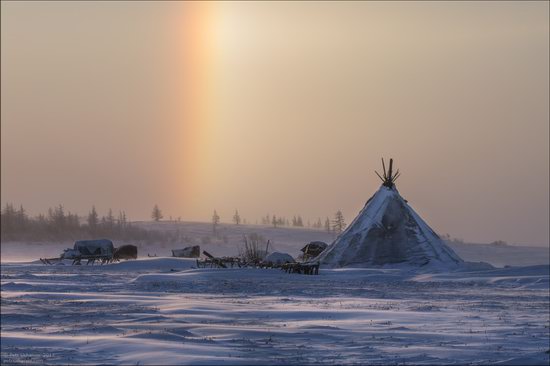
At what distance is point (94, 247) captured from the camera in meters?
62.7

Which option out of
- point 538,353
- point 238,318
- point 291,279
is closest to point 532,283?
point 291,279

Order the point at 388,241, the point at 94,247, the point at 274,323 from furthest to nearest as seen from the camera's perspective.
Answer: the point at 94,247, the point at 388,241, the point at 274,323

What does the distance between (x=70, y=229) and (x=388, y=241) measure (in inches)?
1369

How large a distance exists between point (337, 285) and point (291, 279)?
188 inches

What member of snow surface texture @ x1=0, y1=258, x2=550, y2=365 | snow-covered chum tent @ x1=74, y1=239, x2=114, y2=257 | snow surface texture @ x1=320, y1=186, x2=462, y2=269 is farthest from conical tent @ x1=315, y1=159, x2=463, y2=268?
snow-covered chum tent @ x1=74, y1=239, x2=114, y2=257

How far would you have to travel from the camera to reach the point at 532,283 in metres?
34.2

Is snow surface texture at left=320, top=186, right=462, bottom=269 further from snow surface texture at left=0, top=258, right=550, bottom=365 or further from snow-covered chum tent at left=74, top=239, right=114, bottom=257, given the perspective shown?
snow-covered chum tent at left=74, top=239, right=114, bottom=257

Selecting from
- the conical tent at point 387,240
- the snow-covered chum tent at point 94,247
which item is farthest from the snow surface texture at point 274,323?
the snow-covered chum tent at point 94,247

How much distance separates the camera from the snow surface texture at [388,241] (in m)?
48.4

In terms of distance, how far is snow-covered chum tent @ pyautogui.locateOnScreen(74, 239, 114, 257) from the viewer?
62000 millimetres

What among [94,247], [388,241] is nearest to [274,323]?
[388,241]

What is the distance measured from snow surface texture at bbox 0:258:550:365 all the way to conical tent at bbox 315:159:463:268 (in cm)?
1308

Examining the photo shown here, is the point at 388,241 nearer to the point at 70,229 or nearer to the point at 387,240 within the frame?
the point at 387,240

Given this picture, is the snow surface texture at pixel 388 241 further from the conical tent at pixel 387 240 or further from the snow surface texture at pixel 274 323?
the snow surface texture at pixel 274 323
